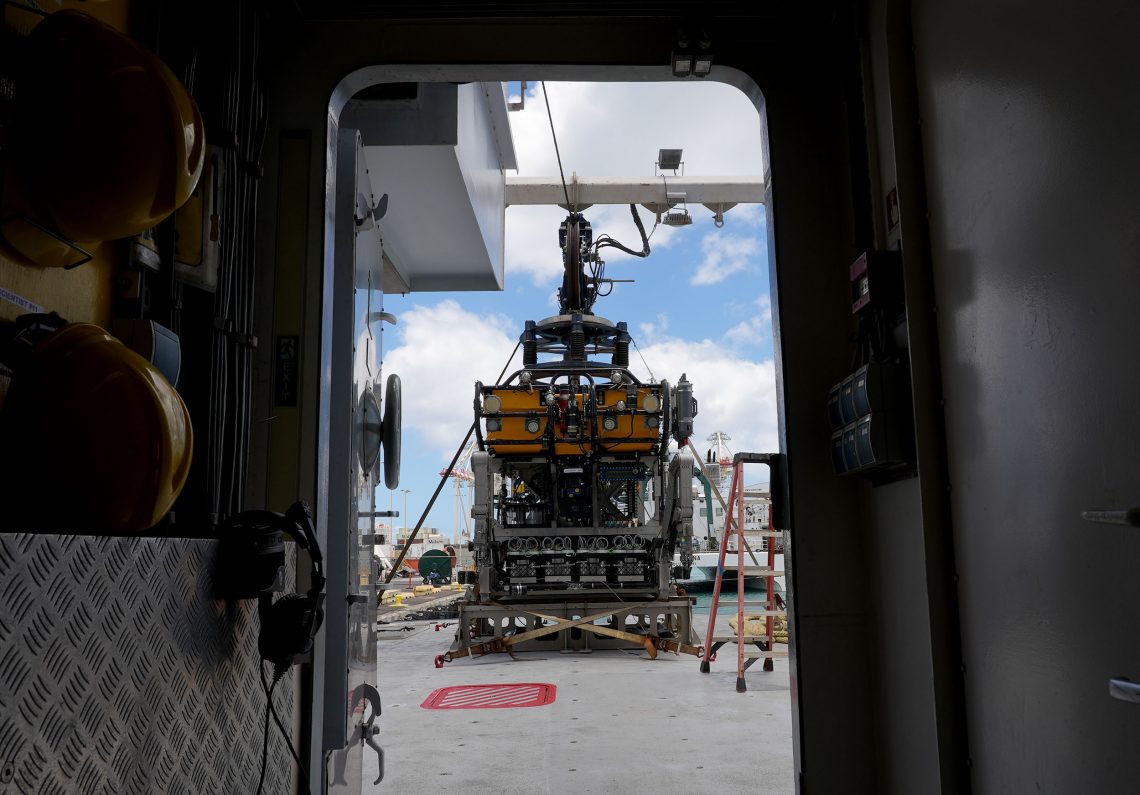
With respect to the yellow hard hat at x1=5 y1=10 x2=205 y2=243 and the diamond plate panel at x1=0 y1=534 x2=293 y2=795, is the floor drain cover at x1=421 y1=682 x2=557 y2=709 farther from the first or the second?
the yellow hard hat at x1=5 y1=10 x2=205 y2=243

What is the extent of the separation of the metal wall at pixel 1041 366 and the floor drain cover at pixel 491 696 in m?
5.13

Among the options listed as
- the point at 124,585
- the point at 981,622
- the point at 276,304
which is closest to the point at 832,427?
the point at 981,622

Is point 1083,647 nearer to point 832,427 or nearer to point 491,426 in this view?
point 832,427

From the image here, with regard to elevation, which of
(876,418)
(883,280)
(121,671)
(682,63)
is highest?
(682,63)

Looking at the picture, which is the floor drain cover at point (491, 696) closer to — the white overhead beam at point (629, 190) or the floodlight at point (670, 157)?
the floodlight at point (670, 157)

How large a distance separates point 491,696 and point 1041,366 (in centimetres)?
628

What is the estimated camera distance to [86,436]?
5.49ft

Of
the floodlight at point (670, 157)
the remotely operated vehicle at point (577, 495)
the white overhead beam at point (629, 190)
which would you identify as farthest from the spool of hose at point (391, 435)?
the white overhead beam at point (629, 190)

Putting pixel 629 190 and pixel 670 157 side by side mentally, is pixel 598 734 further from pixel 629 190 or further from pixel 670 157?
pixel 629 190

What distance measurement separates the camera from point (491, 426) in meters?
11.2

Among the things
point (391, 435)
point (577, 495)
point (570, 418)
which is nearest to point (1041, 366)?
point (391, 435)

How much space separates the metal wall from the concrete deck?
2.64 m

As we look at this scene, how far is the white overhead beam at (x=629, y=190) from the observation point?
15000mm

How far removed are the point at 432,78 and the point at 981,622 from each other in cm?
288
